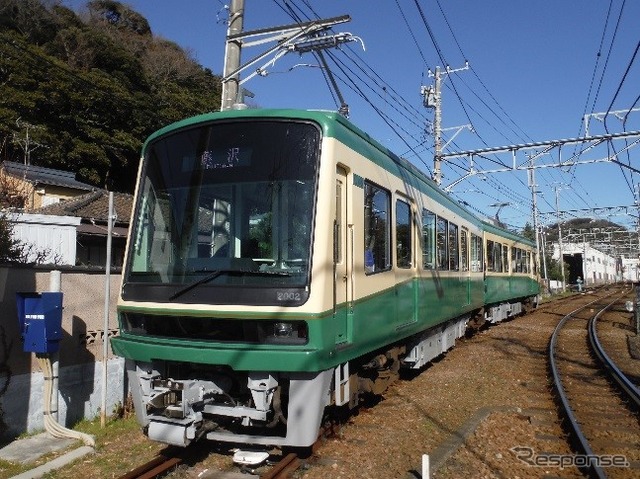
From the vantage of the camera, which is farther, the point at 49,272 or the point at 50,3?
the point at 50,3

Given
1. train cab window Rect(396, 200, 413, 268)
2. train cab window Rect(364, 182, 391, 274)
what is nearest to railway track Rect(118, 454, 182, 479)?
train cab window Rect(364, 182, 391, 274)

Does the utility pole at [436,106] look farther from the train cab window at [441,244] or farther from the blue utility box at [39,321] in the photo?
the blue utility box at [39,321]

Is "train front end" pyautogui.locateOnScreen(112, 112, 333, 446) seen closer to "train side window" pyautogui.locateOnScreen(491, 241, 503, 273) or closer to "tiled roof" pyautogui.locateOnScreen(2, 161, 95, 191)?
"train side window" pyautogui.locateOnScreen(491, 241, 503, 273)

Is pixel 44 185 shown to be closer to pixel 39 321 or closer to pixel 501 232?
pixel 501 232

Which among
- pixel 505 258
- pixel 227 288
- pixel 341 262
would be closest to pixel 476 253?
pixel 505 258

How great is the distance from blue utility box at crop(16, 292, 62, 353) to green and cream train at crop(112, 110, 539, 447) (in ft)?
3.12

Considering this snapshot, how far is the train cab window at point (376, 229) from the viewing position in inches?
232

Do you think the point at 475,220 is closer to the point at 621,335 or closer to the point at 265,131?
the point at 621,335

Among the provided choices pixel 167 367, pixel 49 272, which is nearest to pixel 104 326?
pixel 49 272

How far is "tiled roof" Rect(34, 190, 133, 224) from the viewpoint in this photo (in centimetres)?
1941

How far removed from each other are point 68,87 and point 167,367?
2892 cm

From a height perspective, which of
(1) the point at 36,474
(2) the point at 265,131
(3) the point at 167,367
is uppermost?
(2) the point at 265,131

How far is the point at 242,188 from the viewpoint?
5156 millimetres

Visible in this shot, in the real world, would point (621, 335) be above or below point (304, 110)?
below
